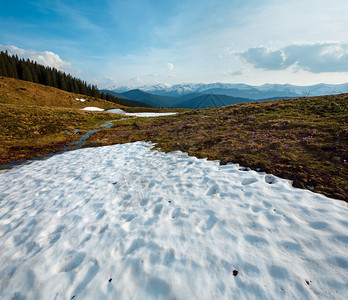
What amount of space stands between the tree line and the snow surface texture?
100.0 m

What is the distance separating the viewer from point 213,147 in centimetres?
1078

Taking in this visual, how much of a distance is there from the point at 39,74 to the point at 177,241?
386ft

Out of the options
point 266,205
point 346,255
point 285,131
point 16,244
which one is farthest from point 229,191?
point 285,131

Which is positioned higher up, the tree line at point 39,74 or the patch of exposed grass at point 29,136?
the tree line at point 39,74

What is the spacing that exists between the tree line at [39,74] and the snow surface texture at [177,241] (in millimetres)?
99997

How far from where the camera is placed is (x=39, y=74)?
3147 inches

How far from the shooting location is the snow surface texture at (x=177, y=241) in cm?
285

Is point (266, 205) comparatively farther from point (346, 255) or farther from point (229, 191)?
point (346, 255)

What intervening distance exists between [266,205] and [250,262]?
2.19 meters

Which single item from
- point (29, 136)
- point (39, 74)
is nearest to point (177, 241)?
point (29, 136)

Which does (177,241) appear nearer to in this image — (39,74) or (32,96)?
(32,96)

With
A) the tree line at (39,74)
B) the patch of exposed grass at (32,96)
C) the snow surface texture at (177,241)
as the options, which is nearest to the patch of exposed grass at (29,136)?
the snow surface texture at (177,241)

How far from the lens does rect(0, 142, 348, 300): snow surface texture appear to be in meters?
2.85

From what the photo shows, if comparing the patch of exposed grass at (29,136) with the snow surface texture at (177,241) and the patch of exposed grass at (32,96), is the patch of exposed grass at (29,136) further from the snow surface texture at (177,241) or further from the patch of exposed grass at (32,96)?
the patch of exposed grass at (32,96)
